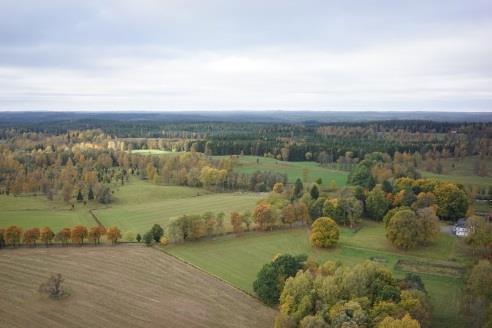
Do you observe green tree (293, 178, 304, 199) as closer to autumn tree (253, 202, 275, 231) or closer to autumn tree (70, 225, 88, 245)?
autumn tree (253, 202, 275, 231)

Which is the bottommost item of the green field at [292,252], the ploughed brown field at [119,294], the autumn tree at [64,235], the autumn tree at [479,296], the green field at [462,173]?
the ploughed brown field at [119,294]

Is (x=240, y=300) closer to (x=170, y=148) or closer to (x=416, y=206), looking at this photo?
(x=416, y=206)

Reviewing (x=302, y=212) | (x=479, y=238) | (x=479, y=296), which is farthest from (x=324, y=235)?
(x=479, y=296)

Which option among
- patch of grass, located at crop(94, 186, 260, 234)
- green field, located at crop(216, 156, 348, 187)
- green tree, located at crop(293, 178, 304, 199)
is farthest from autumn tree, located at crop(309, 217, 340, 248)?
green field, located at crop(216, 156, 348, 187)

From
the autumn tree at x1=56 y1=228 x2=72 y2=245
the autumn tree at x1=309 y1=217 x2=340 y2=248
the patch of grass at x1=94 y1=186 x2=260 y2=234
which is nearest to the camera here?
the autumn tree at x1=309 y1=217 x2=340 y2=248

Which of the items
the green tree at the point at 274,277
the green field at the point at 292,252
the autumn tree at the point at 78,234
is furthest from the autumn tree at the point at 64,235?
the green tree at the point at 274,277

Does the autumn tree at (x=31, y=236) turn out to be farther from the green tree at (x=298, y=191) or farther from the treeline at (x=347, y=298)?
the green tree at (x=298, y=191)

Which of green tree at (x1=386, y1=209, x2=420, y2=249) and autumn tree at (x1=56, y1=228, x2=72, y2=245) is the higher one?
green tree at (x1=386, y1=209, x2=420, y2=249)
